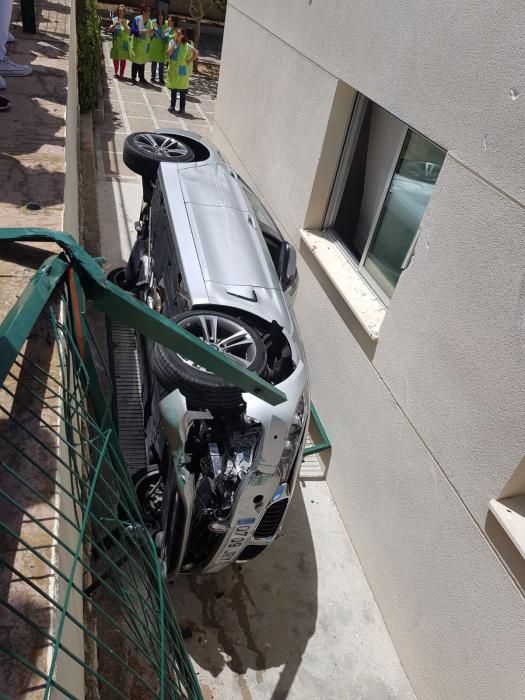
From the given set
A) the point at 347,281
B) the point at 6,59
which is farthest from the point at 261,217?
the point at 6,59

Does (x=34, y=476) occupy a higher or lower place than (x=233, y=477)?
higher

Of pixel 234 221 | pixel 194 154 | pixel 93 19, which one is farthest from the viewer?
pixel 93 19

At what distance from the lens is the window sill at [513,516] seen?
2.86 m

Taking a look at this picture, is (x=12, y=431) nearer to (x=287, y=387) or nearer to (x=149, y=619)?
(x=149, y=619)

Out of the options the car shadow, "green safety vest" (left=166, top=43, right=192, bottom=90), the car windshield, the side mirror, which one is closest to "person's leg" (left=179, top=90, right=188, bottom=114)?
"green safety vest" (left=166, top=43, right=192, bottom=90)

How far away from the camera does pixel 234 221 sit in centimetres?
484

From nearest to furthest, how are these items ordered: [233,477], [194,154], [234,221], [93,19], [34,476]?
[34,476]
[233,477]
[234,221]
[194,154]
[93,19]

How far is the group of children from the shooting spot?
12.9m

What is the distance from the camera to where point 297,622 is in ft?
13.2

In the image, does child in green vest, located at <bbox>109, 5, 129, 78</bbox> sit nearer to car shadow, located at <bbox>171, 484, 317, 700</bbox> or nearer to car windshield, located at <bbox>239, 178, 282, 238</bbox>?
car windshield, located at <bbox>239, 178, 282, 238</bbox>

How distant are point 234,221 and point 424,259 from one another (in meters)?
1.82

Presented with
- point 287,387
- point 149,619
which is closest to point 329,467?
point 287,387

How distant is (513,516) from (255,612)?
6.63 ft

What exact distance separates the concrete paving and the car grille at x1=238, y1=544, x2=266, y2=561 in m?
0.56
